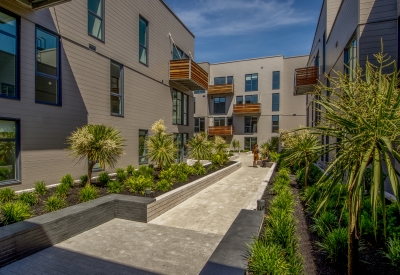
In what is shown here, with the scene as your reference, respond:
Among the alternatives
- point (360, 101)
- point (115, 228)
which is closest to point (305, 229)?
point (360, 101)

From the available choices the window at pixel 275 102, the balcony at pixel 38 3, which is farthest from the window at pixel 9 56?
the window at pixel 275 102

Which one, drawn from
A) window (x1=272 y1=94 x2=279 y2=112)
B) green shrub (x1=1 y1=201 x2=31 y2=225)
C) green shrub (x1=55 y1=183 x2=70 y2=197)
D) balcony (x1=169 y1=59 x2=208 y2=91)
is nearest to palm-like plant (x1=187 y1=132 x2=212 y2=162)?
balcony (x1=169 y1=59 x2=208 y2=91)

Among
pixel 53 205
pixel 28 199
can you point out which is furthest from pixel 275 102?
pixel 28 199

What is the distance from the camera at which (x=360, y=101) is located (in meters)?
2.76

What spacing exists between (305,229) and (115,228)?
422 centimetres

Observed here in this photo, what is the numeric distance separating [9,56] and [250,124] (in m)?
24.4

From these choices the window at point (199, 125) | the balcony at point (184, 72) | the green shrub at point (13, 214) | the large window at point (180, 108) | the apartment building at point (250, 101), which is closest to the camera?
the green shrub at point (13, 214)

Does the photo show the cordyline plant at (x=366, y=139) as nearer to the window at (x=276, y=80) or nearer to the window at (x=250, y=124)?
the window at (x=250, y=124)

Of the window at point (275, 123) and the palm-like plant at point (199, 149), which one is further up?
the window at point (275, 123)

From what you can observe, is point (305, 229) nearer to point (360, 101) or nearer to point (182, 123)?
point (360, 101)

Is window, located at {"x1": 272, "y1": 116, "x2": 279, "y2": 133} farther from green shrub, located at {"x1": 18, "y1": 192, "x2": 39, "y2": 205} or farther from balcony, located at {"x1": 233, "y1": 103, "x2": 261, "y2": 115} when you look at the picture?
green shrub, located at {"x1": 18, "y1": 192, "x2": 39, "y2": 205}

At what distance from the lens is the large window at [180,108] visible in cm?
1653

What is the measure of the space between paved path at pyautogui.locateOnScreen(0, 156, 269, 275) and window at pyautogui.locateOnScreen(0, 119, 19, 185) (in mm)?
3726

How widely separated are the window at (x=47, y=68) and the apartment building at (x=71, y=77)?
0.10 feet
